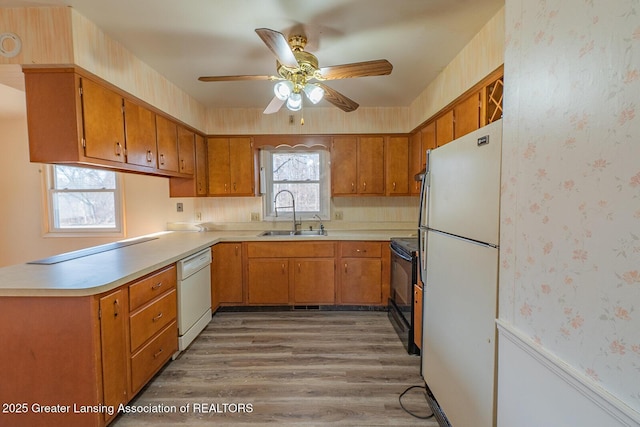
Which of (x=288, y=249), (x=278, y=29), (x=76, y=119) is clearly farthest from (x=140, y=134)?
(x=288, y=249)

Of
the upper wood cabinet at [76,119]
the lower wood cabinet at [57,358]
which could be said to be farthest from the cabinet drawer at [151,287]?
the upper wood cabinet at [76,119]

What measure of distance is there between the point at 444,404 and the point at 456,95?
2.15 metres

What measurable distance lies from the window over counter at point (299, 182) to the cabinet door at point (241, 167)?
0.30m

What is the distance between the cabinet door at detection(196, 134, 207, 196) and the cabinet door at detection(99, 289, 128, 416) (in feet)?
6.16

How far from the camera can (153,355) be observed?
75.4 inches

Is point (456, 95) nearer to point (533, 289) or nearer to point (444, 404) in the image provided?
point (533, 289)

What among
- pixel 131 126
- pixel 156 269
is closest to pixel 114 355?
pixel 156 269

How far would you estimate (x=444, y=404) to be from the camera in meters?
1.52

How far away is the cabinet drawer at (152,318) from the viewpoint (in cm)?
173

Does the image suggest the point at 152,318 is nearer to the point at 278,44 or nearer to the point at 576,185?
the point at 278,44

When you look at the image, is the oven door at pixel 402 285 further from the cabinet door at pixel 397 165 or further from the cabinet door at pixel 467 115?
the cabinet door at pixel 467 115

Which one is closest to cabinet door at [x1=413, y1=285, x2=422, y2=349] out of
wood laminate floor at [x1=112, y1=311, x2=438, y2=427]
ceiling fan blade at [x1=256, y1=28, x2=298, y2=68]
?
wood laminate floor at [x1=112, y1=311, x2=438, y2=427]

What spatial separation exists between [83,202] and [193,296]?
8.00ft

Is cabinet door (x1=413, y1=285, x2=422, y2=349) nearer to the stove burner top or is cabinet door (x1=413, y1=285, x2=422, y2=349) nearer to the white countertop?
the stove burner top
